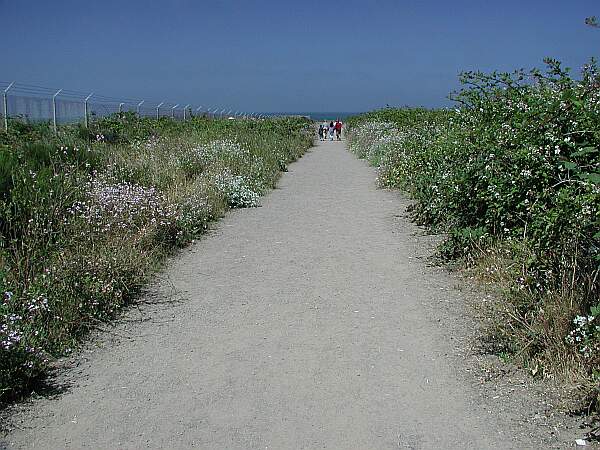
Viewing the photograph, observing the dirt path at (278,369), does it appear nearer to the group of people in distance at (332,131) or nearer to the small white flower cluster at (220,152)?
the small white flower cluster at (220,152)

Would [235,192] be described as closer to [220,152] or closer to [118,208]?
[220,152]

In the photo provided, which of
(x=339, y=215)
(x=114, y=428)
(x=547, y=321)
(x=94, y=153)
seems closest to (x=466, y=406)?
(x=547, y=321)

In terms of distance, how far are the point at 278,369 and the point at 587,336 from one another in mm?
2053

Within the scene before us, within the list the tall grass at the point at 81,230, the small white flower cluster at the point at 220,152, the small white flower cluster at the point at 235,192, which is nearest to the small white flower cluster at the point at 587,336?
the tall grass at the point at 81,230

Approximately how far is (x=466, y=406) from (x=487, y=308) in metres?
1.84

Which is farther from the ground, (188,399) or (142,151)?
(142,151)

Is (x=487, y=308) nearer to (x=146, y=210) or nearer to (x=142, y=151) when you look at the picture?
(x=146, y=210)

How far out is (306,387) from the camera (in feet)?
14.6

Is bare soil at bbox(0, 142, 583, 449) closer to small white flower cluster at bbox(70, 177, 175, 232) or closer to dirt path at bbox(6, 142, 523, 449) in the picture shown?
dirt path at bbox(6, 142, 523, 449)

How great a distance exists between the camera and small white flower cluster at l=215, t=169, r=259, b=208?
502 inches

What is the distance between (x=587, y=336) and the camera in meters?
4.10

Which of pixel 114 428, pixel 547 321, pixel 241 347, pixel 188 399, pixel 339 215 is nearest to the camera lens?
pixel 114 428

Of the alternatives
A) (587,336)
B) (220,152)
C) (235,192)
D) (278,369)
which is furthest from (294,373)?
(220,152)

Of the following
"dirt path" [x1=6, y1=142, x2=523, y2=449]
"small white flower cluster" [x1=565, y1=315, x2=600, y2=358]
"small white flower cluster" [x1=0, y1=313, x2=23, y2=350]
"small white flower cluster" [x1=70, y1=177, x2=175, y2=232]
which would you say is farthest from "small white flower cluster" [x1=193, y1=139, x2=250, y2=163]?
"small white flower cluster" [x1=565, y1=315, x2=600, y2=358]
